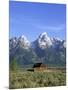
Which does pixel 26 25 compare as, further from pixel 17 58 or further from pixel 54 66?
pixel 54 66

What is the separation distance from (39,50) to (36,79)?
31 cm

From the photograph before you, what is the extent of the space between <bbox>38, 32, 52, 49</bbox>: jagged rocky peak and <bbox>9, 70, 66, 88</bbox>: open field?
0.28 metres

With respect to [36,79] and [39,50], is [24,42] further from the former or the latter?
[36,79]

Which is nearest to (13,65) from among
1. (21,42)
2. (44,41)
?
(21,42)

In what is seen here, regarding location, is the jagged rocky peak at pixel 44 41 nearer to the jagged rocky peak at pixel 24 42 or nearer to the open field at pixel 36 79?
the jagged rocky peak at pixel 24 42

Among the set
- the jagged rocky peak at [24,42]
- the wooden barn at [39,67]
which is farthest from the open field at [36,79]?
the jagged rocky peak at [24,42]

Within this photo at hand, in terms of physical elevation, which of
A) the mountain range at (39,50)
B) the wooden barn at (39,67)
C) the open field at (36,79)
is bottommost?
the open field at (36,79)

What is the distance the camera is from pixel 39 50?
8.42ft

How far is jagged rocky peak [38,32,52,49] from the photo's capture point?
8.41ft

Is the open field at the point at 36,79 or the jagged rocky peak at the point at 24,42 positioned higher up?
the jagged rocky peak at the point at 24,42

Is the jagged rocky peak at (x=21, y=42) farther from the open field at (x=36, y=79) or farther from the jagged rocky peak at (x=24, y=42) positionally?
the open field at (x=36, y=79)

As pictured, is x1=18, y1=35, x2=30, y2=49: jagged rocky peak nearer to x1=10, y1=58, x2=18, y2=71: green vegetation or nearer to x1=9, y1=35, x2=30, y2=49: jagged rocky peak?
x1=9, y1=35, x2=30, y2=49: jagged rocky peak

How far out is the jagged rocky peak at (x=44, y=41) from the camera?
2562mm

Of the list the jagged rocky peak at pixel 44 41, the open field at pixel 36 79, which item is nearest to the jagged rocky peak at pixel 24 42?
the jagged rocky peak at pixel 44 41
